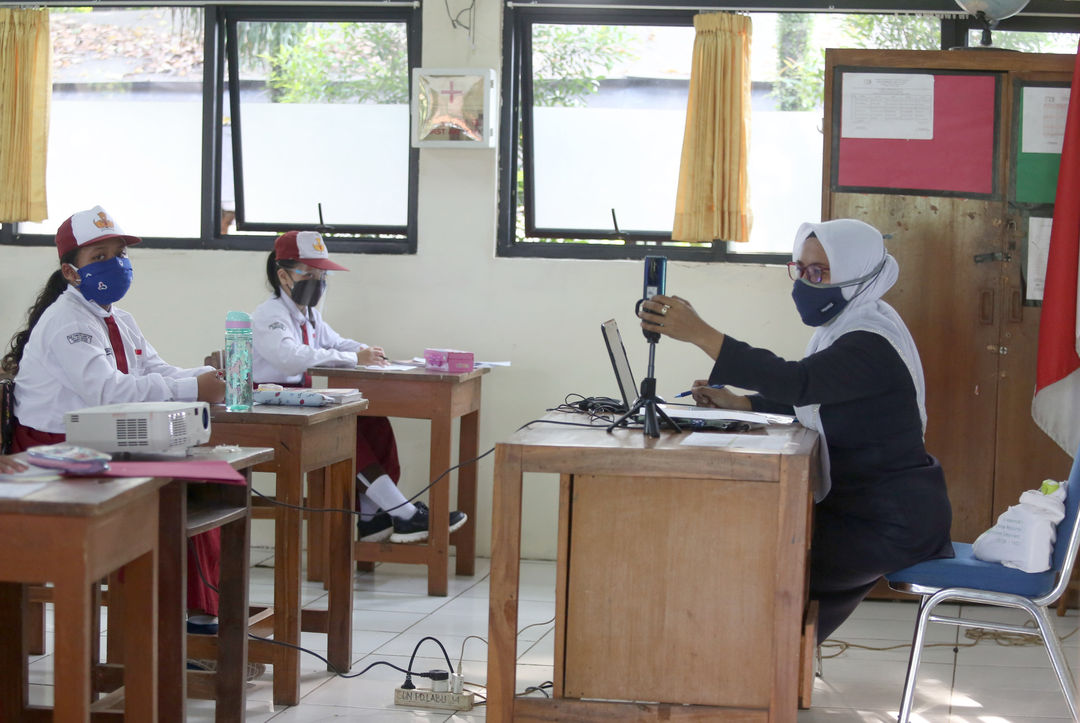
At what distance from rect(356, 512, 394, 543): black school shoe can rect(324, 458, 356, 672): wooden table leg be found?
3.52ft

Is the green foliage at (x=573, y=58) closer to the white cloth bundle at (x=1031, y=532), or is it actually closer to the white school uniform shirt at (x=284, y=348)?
the white school uniform shirt at (x=284, y=348)

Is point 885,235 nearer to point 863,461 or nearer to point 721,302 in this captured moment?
point 721,302

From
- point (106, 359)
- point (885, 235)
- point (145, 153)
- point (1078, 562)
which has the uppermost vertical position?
point (145, 153)

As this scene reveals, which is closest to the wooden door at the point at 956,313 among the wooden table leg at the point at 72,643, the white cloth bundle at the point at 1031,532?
the white cloth bundle at the point at 1031,532

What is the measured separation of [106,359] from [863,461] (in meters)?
1.91

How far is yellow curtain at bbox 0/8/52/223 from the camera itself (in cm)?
477

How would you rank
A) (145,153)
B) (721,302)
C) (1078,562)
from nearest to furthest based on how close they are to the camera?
1. (1078,562)
2. (721,302)
3. (145,153)

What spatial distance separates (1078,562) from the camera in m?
3.99

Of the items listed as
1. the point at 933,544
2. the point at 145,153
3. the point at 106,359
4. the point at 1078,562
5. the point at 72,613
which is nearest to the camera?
the point at 72,613

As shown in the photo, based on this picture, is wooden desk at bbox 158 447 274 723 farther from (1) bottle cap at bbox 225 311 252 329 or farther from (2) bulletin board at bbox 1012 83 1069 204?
(2) bulletin board at bbox 1012 83 1069 204

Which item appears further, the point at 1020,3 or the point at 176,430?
the point at 1020,3

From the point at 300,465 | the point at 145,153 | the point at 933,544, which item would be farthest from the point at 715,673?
the point at 145,153

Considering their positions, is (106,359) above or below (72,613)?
above

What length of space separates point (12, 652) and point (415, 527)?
2.03 metres
